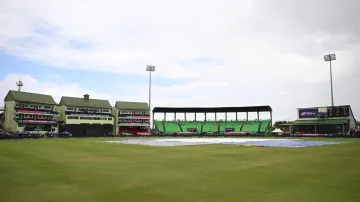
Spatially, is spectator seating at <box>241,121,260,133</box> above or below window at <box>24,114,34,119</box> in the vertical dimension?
below

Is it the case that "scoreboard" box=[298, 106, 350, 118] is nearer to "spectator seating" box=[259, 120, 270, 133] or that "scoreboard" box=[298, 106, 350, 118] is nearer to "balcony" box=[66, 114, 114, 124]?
"spectator seating" box=[259, 120, 270, 133]

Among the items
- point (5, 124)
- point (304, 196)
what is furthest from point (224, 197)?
point (5, 124)

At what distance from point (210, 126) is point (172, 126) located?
51.0ft

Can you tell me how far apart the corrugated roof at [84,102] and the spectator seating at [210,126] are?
3929 centimetres

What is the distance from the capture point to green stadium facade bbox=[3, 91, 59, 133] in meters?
84.6

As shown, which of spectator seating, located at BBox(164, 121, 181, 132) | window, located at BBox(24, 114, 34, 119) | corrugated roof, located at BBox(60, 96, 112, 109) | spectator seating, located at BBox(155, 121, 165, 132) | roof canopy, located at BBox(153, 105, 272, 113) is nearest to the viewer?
window, located at BBox(24, 114, 34, 119)

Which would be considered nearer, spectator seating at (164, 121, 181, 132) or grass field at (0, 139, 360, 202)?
grass field at (0, 139, 360, 202)

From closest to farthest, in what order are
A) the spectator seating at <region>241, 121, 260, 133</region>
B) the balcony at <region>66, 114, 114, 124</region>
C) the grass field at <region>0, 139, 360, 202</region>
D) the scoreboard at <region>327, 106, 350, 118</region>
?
the grass field at <region>0, 139, 360, 202</region>
the scoreboard at <region>327, 106, 350, 118</region>
the balcony at <region>66, 114, 114, 124</region>
the spectator seating at <region>241, 121, 260, 133</region>

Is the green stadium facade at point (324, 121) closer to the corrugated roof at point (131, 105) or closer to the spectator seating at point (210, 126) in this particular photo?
the spectator seating at point (210, 126)

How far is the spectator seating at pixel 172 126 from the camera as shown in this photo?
113m

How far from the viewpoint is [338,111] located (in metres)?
92.1

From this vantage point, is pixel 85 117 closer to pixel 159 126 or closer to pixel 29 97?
pixel 29 97

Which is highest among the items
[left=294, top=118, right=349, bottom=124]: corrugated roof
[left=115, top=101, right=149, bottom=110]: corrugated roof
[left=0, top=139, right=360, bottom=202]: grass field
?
[left=115, top=101, right=149, bottom=110]: corrugated roof

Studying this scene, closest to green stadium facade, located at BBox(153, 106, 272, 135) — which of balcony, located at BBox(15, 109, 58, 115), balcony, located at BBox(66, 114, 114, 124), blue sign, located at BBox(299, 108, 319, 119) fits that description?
blue sign, located at BBox(299, 108, 319, 119)
